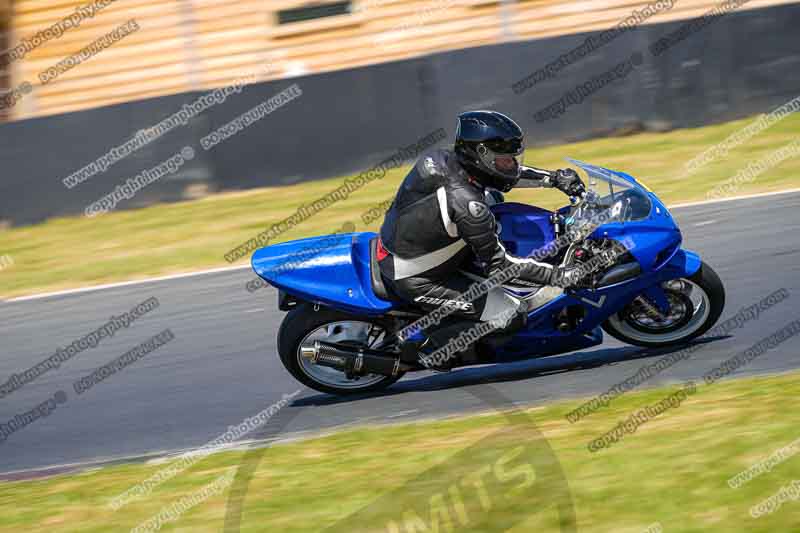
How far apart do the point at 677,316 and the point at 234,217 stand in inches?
273

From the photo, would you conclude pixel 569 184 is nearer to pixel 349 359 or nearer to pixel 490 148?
pixel 490 148

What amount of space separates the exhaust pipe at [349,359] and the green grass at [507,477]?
20.7 inches

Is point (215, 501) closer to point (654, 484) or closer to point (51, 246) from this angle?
point (654, 484)

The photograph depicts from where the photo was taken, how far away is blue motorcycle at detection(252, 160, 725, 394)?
668 cm

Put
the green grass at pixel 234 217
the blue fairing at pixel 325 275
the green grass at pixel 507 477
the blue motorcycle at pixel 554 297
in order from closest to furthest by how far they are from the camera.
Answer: the green grass at pixel 507 477 < the blue motorcycle at pixel 554 297 < the blue fairing at pixel 325 275 < the green grass at pixel 234 217

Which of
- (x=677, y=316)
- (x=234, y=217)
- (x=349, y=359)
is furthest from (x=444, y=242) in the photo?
(x=234, y=217)

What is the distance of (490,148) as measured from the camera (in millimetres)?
6410

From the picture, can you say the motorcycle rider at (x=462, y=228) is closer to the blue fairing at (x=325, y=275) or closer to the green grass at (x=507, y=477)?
the blue fairing at (x=325, y=275)

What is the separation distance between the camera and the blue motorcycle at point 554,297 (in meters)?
6.68

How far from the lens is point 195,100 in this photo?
1319 cm

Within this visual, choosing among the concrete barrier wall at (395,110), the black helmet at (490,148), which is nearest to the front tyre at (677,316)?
the black helmet at (490,148)

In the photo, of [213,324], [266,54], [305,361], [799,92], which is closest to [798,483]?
[305,361]

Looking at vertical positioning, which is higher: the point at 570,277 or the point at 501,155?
the point at 501,155

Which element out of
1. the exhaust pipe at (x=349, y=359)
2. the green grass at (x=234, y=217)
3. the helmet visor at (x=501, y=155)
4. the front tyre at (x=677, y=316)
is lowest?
the green grass at (x=234, y=217)
